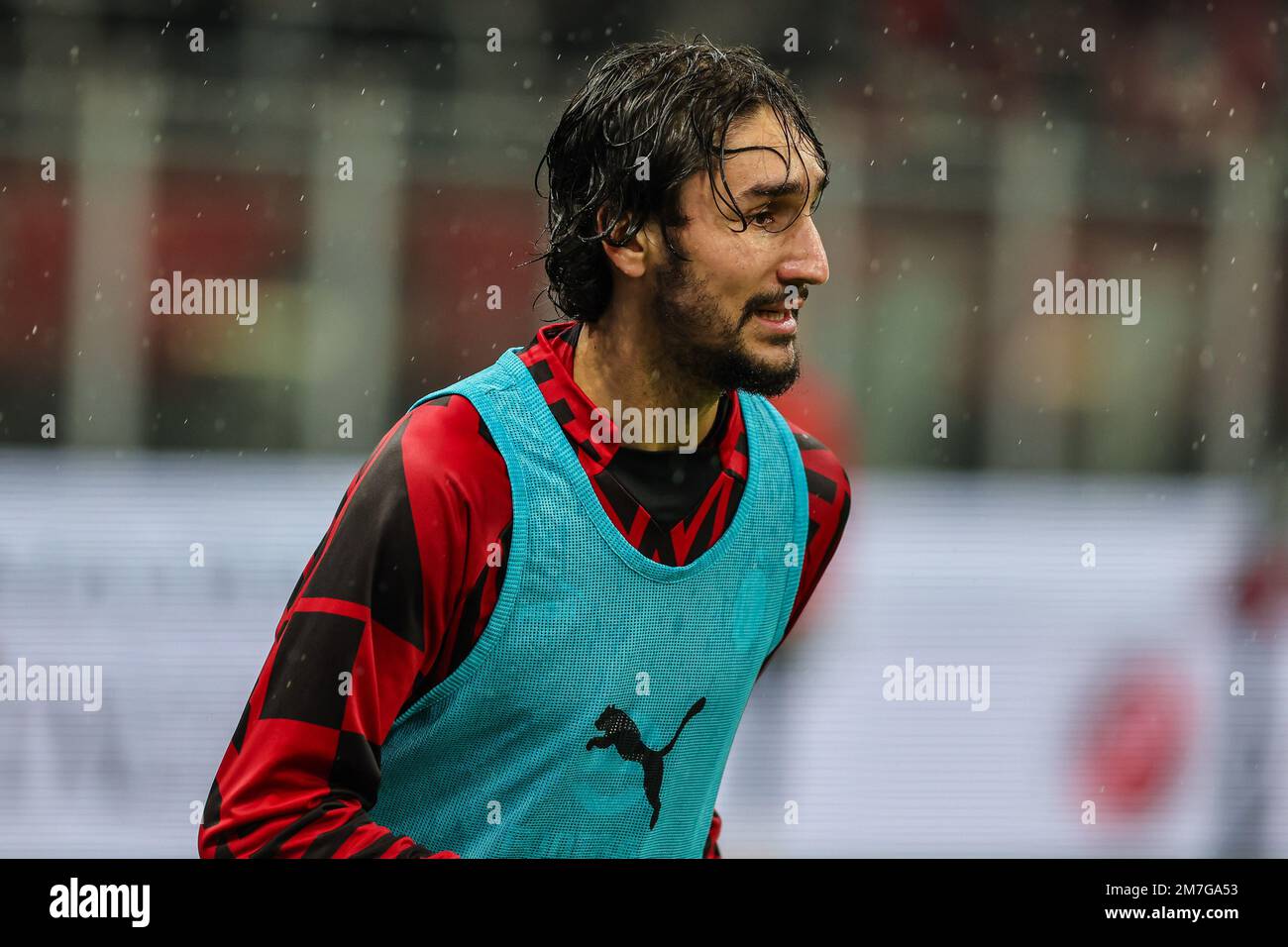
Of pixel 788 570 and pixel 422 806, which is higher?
pixel 788 570

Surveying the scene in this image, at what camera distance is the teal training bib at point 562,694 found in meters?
1.82

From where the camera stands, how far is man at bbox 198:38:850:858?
1.68 meters

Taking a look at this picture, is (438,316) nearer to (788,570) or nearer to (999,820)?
(999,820)

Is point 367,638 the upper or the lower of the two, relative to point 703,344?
lower

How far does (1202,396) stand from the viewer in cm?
866

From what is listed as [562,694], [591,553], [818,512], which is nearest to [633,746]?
[562,694]

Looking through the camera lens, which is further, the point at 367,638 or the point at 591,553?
the point at 591,553

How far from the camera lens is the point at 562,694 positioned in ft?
6.07

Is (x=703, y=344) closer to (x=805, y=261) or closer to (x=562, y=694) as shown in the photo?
(x=805, y=261)

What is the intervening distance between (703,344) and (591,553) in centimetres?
34

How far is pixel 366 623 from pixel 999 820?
4.69 m

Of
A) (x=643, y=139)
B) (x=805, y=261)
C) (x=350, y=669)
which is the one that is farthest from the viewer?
(x=643, y=139)

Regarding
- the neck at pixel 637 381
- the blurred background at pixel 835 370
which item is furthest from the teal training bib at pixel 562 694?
the blurred background at pixel 835 370

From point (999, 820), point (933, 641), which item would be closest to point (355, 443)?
point (933, 641)
